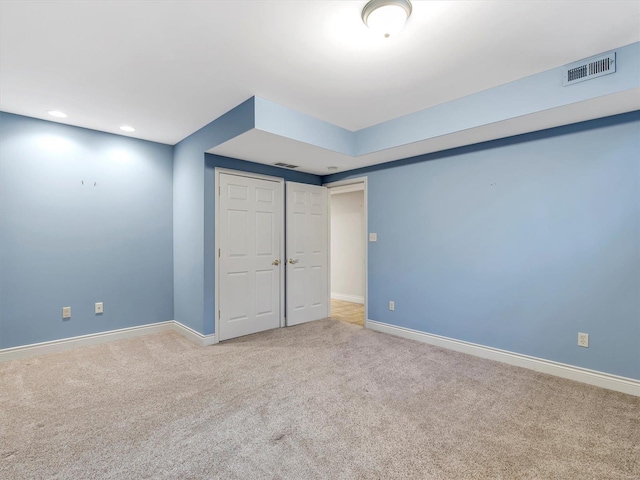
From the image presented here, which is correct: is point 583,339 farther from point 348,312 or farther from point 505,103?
point 348,312

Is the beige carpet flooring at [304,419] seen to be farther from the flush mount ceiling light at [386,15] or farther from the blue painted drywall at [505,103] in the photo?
the flush mount ceiling light at [386,15]

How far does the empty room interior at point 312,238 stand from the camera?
1.81 m

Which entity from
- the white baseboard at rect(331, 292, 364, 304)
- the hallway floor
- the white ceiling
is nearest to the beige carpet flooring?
the hallway floor

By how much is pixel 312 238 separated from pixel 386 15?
3.34m

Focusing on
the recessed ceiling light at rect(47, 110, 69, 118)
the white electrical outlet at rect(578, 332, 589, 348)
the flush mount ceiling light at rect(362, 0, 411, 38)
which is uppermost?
the recessed ceiling light at rect(47, 110, 69, 118)

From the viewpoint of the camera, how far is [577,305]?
8.87ft

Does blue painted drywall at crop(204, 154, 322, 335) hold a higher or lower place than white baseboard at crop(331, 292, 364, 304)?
higher

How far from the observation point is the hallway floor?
4.84m

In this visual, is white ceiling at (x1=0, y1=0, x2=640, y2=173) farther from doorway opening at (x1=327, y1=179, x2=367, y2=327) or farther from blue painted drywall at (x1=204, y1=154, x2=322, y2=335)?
doorway opening at (x1=327, y1=179, x2=367, y2=327)

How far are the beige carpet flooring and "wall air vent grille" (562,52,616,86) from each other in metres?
2.42

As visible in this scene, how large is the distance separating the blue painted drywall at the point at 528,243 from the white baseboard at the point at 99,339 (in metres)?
2.55

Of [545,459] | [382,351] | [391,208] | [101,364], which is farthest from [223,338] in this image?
[545,459]

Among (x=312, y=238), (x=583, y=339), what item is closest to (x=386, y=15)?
(x=583, y=339)

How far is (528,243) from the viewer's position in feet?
9.73
